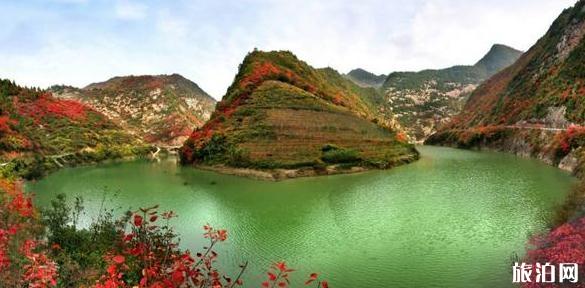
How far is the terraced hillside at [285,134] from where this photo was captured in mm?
84562

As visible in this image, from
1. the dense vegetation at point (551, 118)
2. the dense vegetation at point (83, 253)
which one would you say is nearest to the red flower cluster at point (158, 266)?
the dense vegetation at point (83, 253)

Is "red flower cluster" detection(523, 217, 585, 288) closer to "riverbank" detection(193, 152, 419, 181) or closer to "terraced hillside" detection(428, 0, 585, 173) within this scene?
"terraced hillside" detection(428, 0, 585, 173)

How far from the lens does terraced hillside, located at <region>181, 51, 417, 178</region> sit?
277 ft

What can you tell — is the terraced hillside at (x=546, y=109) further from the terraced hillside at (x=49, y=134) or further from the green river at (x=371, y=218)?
the terraced hillside at (x=49, y=134)

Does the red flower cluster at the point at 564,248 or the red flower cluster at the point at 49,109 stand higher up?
the red flower cluster at the point at 49,109

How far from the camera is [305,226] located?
3962 centimetres

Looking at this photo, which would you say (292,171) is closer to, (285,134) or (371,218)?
(285,134)

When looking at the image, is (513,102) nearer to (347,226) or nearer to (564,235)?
(347,226)

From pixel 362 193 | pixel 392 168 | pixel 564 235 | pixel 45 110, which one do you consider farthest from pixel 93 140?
pixel 564 235

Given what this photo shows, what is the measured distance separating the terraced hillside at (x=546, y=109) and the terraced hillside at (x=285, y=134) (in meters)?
29.0

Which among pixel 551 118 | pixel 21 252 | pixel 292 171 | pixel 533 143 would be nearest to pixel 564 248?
pixel 21 252

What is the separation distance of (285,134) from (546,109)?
209 feet

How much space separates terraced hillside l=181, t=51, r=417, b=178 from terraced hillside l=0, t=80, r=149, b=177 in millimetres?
34353

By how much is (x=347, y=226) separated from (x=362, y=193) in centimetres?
1859
